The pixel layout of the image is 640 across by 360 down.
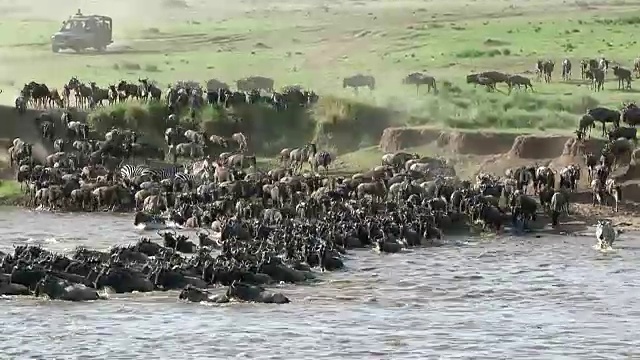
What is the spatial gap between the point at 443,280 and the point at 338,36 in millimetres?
39221

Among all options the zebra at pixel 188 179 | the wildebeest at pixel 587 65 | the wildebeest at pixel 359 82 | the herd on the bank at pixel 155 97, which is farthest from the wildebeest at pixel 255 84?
the zebra at pixel 188 179

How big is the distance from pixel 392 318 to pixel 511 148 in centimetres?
1251

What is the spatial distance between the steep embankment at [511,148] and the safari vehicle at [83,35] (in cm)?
2395

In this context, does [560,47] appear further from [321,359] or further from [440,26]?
[321,359]

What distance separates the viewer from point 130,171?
31391mm

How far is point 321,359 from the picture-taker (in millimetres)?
16812

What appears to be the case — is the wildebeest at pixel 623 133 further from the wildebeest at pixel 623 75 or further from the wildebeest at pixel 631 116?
the wildebeest at pixel 623 75

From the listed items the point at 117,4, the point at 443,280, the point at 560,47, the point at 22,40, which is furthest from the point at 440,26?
the point at 443,280

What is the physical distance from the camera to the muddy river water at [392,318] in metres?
17.3

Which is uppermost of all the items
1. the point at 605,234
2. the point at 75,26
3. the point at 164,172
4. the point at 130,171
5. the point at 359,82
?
the point at 75,26

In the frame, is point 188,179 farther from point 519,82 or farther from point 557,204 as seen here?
point 519,82

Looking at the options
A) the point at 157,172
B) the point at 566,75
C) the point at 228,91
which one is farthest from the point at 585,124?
the point at 566,75

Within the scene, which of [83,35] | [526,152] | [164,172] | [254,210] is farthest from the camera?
[83,35]

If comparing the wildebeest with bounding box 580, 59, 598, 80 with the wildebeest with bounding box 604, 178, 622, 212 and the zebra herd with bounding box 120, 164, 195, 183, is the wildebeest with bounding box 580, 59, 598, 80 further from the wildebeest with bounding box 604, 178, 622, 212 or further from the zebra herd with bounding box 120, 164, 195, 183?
the zebra herd with bounding box 120, 164, 195, 183
